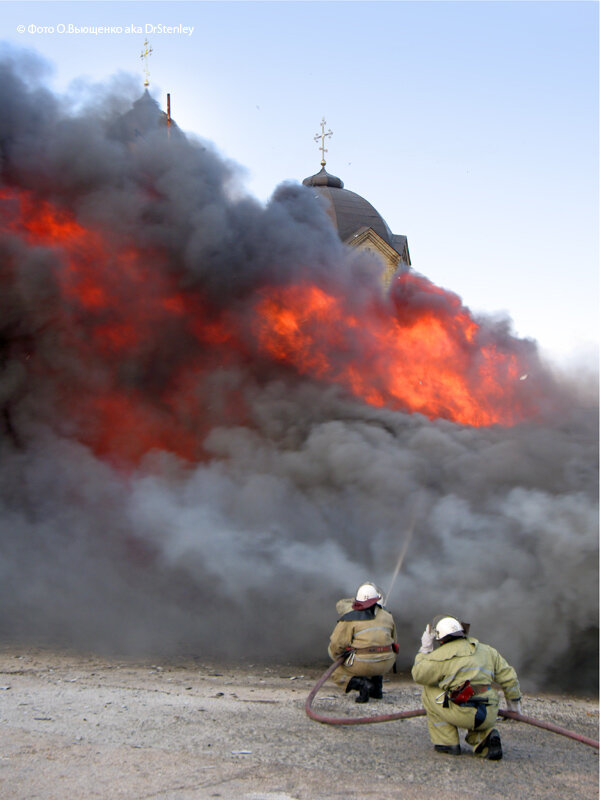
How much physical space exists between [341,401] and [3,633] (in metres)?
7.43

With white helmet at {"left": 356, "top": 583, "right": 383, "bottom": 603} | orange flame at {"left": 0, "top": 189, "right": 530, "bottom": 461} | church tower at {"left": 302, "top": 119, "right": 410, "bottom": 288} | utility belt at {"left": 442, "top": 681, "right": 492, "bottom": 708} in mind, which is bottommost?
utility belt at {"left": 442, "top": 681, "right": 492, "bottom": 708}

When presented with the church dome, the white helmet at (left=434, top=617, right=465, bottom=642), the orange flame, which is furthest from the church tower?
the white helmet at (left=434, top=617, right=465, bottom=642)

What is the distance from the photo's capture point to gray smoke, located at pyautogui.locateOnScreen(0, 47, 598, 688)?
41.0 ft

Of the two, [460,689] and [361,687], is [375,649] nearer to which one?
[361,687]

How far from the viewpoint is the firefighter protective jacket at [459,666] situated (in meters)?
7.40

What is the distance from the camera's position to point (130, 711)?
8.65m

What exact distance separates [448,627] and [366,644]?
2229 millimetres

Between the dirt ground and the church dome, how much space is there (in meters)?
23.7

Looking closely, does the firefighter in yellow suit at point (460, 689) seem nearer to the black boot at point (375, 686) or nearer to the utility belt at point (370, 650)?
the utility belt at point (370, 650)

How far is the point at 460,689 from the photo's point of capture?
7.34 m

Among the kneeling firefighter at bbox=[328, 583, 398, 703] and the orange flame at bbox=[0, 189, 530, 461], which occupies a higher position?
the orange flame at bbox=[0, 189, 530, 461]

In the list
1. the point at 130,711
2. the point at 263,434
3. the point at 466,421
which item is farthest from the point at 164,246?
the point at 130,711

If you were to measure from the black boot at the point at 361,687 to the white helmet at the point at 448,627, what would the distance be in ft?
7.58

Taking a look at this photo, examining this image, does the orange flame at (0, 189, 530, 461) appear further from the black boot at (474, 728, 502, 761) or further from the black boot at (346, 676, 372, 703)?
the black boot at (474, 728, 502, 761)
